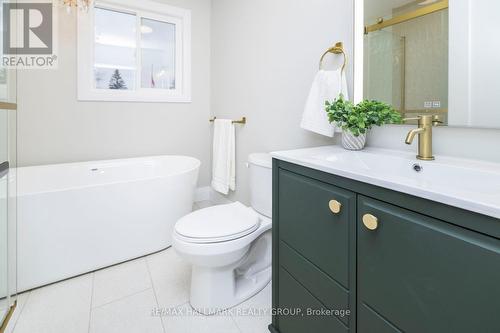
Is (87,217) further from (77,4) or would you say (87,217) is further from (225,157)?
(77,4)

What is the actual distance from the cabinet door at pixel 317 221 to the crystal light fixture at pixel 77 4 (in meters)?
2.45

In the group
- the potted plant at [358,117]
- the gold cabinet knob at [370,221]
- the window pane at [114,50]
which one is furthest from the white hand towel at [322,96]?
the window pane at [114,50]

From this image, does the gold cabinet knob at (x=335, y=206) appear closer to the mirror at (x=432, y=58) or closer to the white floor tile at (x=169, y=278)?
the mirror at (x=432, y=58)

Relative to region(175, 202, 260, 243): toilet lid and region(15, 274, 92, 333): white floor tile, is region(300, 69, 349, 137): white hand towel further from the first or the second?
region(15, 274, 92, 333): white floor tile

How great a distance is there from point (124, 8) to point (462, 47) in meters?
2.90

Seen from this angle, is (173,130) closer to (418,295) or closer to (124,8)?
(124,8)

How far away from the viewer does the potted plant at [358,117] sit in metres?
1.18

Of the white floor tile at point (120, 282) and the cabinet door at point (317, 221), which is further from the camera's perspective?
the white floor tile at point (120, 282)

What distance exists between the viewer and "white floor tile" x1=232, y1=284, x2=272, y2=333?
139 centimetres

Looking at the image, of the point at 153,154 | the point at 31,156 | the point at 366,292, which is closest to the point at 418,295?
the point at 366,292

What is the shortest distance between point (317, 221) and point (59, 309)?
155 cm

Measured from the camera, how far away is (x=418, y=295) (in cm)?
67

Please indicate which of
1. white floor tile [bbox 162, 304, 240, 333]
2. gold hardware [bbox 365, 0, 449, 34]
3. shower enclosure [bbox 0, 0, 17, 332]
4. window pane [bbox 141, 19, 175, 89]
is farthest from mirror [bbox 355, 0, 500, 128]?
window pane [bbox 141, 19, 175, 89]

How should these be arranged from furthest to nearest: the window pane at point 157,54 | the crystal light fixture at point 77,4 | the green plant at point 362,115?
the window pane at point 157,54 < the crystal light fixture at point 77,4 < the green plant at point 362,115
